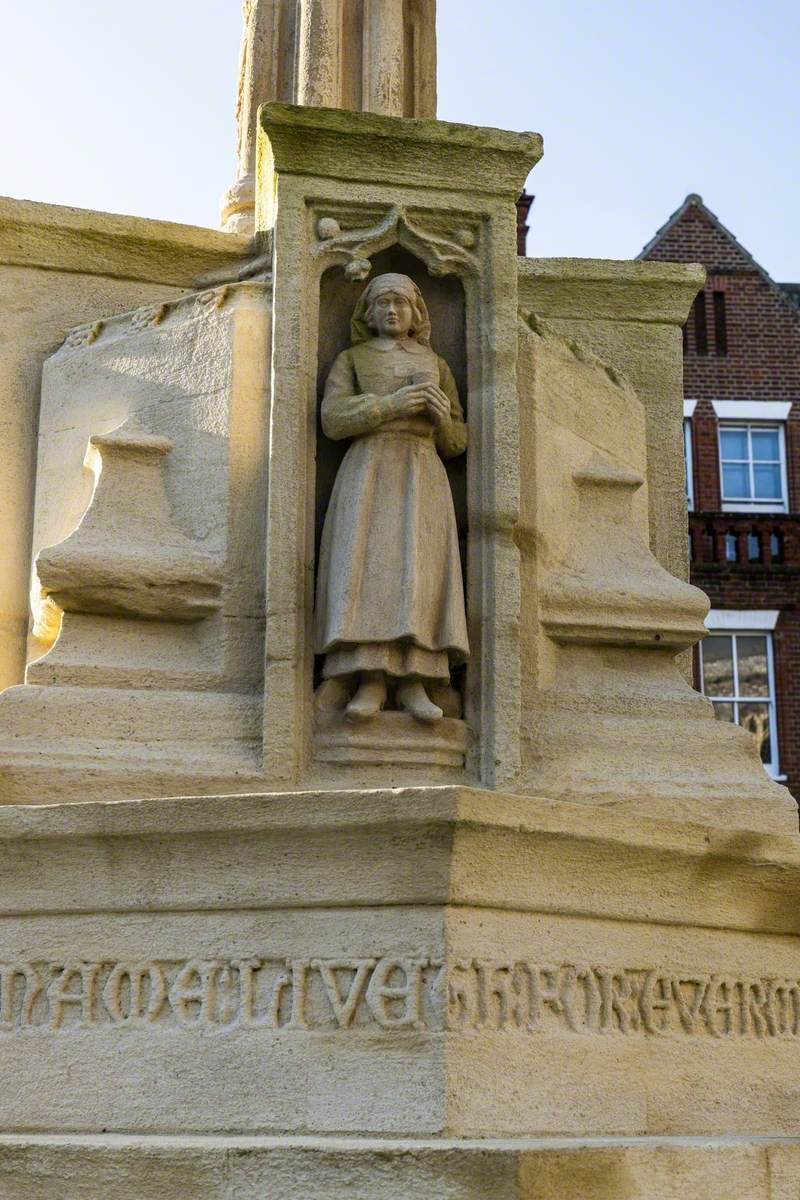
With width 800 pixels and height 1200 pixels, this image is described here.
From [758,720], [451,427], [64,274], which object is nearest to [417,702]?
[451,427]

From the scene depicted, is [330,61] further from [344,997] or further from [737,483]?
[737,483]

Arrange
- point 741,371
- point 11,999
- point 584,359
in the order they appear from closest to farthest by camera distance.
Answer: point 11,999
point 584,359
point 741,371

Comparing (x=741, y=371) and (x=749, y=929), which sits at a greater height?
(x=741, y=371)

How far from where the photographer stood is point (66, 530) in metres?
6.30

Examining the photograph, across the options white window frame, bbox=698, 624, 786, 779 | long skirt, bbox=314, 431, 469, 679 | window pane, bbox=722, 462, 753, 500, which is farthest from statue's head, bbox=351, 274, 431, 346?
window pane, bbox=722, 462, 753, 500

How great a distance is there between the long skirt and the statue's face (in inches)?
15.2

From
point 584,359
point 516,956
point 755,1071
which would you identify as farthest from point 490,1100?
point 584,359

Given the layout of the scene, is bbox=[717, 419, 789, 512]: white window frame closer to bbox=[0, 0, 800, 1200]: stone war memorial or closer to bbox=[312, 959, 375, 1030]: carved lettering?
bbox=[0, 0, 800, 1200]: stone war memorial

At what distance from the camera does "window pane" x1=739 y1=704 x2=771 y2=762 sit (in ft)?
69.1

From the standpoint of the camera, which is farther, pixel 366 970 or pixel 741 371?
pixel 741 371

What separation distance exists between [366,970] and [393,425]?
186 cm

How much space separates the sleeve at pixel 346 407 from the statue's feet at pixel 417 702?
2.69ft

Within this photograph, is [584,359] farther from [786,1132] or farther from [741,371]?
[741,371]

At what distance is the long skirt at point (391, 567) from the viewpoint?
18.3ft
